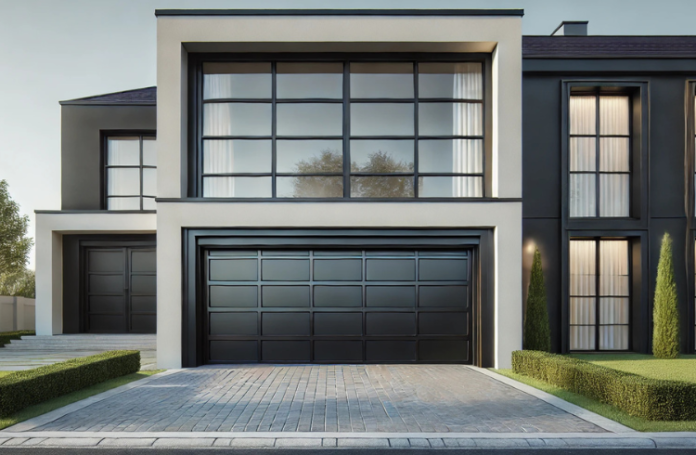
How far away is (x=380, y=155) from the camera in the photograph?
12.3 m

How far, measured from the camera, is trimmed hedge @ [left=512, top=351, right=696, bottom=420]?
668cm

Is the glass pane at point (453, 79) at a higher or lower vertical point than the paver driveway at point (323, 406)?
higher

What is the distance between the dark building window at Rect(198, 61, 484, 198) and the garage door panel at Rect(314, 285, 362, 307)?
2.20m

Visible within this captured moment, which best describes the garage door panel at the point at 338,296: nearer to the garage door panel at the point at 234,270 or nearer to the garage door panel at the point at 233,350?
the garage door panel at the point at 234,270

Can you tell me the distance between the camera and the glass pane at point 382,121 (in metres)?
12.3

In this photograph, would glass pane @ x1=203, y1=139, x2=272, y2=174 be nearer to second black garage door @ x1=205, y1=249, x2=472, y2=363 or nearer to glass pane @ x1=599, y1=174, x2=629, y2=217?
second black garage door @ x1=205, y1=249, x2=472, y2=363

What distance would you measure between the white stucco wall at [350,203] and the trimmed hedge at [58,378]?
1841 millimetres

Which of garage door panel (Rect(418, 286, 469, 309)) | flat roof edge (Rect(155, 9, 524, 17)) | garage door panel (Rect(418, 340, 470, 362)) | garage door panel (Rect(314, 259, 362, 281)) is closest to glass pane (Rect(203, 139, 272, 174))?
garage door panel (Rect(314, 259, 362, 281))

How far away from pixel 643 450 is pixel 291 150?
9.09 metres

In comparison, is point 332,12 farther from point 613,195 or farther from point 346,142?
point 613,195

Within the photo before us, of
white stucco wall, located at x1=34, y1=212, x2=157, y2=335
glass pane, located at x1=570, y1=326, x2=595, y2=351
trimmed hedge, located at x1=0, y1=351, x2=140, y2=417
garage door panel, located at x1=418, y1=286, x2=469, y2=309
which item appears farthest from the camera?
white stucco wall, located at x1=34, y1=212, x2=157, y2=335

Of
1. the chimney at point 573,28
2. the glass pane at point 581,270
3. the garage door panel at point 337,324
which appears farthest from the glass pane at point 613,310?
the chimney at point 573,28

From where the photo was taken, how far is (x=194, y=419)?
22.6 feet

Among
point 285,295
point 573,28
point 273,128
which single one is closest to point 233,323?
point 285,295
